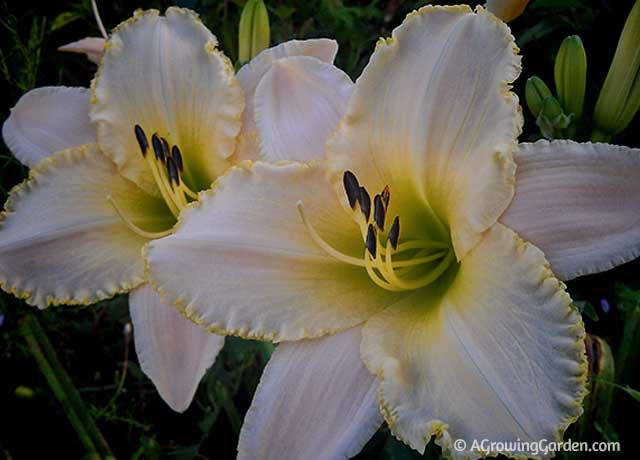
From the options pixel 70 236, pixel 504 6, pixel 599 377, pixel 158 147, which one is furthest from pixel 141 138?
pixel 599 377

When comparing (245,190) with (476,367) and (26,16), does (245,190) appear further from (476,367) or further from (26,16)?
(26,16)

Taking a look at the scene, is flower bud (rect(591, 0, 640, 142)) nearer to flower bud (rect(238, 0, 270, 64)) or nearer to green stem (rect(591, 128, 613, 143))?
green stem (rect(591, 128, 613, 143))

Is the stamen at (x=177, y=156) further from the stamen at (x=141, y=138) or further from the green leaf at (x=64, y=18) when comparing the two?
the green leaf at (x=64, y=18)

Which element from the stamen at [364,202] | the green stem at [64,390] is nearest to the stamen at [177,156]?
the stamen at [364,202]

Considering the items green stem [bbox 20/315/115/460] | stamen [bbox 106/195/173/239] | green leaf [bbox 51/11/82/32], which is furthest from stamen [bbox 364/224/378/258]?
green leaf [bbox 51/11/82/32]

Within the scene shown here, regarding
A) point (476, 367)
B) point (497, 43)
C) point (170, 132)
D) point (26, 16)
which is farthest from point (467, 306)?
point (26, 16)
